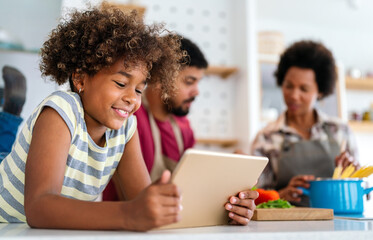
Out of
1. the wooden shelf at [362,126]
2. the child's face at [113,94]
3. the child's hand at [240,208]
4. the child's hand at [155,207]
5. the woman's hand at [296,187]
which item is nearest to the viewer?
the child's hand at [155,207]

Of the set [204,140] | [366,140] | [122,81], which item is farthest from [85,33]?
[366,140]

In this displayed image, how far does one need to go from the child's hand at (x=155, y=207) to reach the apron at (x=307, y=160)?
132 centimetres

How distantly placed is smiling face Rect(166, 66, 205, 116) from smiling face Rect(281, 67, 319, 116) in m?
0.46

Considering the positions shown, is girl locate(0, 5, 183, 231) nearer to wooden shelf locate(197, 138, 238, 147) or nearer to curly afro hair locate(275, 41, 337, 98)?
curly afro hair locate(275, 41, 337, 98)

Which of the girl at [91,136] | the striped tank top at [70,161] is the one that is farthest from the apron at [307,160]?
the striped tank top at [70,161]

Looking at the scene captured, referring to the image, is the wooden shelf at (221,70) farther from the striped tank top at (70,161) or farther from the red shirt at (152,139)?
the striped tank top at (70,161)

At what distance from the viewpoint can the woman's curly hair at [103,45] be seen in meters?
0.94

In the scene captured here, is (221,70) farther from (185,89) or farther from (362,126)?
(362,126)

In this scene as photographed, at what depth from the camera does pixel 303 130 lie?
199cm

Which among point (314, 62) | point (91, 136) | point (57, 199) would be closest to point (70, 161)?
point (91, 136)

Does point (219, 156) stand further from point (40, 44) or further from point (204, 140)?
point (204, 140)

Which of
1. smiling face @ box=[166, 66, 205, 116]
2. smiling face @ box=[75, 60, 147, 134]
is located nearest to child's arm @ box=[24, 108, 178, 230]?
smiling face @ box=[75, 60, 147, 134]

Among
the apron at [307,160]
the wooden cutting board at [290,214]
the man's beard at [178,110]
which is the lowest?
the apron at [307,160]

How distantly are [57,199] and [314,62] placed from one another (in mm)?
1694
